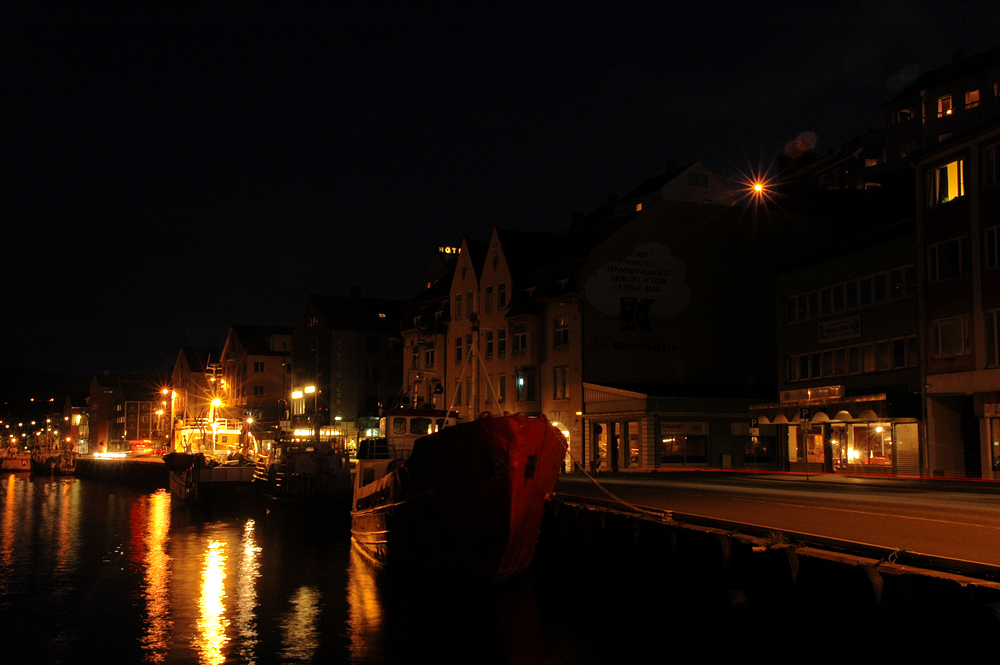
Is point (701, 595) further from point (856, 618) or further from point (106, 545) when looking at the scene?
point (106, 545)

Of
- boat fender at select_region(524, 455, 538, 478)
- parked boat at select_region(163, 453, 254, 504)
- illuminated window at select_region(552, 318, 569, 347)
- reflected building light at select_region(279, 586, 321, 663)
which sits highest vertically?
illuminated window at select_region(552, 318, 569, 347)

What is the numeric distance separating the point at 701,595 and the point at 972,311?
24.2 m

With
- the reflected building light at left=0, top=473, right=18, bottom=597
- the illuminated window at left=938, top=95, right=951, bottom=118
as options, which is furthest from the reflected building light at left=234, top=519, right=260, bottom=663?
the illuminated window at left=938, top=95, right=951, bottom=118

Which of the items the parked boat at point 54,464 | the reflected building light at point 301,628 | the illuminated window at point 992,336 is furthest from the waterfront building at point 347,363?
the reflected building light at point 301,628

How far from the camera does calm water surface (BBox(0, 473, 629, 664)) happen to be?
693 inches

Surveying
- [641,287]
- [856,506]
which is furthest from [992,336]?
[641,287]

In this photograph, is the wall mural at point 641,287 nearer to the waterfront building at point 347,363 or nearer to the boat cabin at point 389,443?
the boat cabin at point 389,443

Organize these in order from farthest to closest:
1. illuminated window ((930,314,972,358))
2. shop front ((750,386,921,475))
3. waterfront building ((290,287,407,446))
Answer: waterfront building ((290,287,407,446))
shop front ((750,386,921,475))
illuminated window ((930,314,972,358))

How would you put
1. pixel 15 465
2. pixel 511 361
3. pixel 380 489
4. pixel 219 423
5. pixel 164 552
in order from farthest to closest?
pixel 15 465
pixel 219 423
pixel 511 361
pixel 164 552
pixel 380 489

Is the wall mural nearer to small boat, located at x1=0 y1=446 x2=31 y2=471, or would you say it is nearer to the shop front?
the shop front

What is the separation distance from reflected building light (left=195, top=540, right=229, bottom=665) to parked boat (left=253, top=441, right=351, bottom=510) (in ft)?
32.9

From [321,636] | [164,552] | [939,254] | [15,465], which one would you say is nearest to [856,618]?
[321,636]

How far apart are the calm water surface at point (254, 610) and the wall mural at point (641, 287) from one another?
83.4 ft

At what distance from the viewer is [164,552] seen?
33.1 metres
